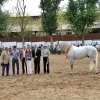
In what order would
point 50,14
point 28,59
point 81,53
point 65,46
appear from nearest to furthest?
point 81,53 → point 65,46 → point 28,59 → point 50,14

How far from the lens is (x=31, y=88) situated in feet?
31.7

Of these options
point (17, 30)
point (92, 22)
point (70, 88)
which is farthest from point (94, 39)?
point (70, 88)

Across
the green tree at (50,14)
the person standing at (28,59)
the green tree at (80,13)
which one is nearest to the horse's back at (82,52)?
the person standing at (28,59)

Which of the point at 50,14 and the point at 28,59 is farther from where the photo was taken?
the point at 50,14

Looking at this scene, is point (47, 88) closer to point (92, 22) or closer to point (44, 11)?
point (92, 22)

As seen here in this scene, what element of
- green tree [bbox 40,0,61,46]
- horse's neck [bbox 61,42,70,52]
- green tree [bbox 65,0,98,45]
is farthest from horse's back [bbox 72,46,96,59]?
green tree [bbox 40,0,61,46]

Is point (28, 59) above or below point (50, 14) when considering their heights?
below

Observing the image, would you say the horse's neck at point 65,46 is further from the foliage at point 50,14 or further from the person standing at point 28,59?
the foliage at point 50,14

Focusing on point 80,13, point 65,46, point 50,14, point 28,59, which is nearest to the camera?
point 65,46

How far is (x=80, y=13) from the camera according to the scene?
38969 mm

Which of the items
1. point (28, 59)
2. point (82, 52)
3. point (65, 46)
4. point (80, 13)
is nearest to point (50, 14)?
point (80, 13)

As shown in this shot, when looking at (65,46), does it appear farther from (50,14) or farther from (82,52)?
(50,14)

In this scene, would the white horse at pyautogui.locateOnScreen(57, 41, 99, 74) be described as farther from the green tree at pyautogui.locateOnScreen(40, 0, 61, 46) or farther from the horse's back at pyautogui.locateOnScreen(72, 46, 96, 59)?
the green tree at pyautogui.locateOnScreen(40, 0, 61, 46)

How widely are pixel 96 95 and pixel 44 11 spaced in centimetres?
3787
